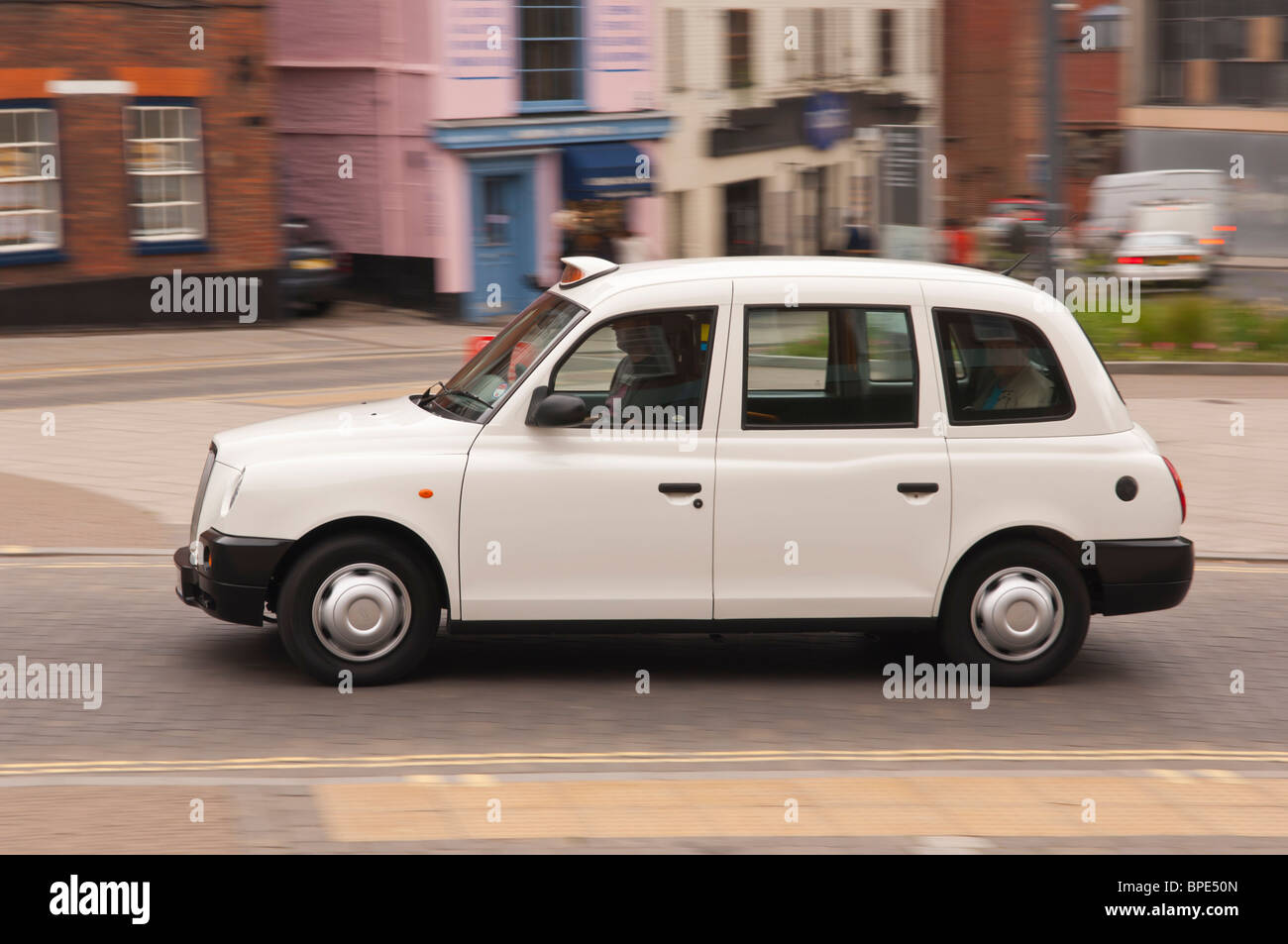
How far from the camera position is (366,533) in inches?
290

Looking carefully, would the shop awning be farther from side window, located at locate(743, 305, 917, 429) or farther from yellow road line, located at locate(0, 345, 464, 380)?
side window, located at locate(743, 305, 917, 429)

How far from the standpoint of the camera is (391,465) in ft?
23.9

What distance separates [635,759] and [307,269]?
868 inches

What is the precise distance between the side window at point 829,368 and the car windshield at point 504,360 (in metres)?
0.85

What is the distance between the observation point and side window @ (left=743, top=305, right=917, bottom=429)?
752cm

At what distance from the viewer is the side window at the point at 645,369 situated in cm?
749

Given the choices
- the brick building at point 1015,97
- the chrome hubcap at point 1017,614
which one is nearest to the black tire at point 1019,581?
the chrome hubcap at point 1017,614

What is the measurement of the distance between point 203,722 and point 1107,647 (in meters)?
4.48

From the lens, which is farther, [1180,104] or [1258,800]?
[1180,104]

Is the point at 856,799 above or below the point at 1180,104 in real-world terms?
below

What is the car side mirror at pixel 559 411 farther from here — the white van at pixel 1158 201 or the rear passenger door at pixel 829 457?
the white van at pixel 1158 201

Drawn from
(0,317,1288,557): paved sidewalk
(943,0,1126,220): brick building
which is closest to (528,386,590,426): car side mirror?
(0,317,1288,557): paved sidewalk
